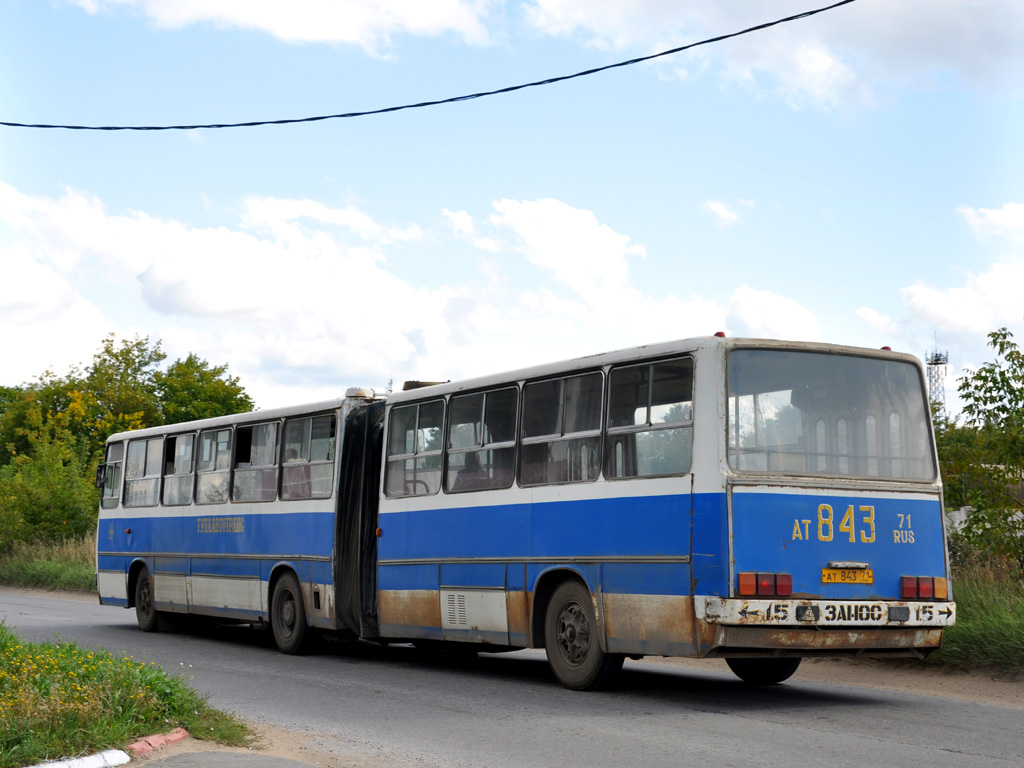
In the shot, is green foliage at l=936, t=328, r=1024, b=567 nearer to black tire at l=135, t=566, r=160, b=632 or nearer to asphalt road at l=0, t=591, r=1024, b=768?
asphalt road at l=0, t=591, r=1024, b=768

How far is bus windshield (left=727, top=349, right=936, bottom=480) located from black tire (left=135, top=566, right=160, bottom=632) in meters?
11.9

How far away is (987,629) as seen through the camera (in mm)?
12562

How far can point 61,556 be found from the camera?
35438mm

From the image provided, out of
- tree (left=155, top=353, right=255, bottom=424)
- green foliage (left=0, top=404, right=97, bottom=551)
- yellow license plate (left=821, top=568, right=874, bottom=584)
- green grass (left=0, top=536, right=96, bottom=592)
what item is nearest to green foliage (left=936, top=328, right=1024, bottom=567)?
yellow license plate (left=821, top=568, right=874, bottom=584)

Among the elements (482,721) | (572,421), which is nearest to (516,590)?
(572,421)

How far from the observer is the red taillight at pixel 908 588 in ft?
34.9

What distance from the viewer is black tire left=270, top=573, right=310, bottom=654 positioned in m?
15.6

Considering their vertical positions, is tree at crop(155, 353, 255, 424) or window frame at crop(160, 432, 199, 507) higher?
tree at crop(155, 353, 255, 424)

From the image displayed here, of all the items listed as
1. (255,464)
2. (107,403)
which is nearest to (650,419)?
(255,464)

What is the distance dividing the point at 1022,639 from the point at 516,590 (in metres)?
4.80

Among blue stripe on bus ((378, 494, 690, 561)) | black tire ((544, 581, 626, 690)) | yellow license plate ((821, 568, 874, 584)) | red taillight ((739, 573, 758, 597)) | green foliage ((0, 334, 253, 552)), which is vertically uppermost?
green foliage ((0, 334, 253, 552))

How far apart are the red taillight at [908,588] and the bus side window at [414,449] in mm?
5046

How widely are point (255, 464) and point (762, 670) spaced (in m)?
7.67

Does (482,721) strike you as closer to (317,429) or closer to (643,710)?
(643,710)
